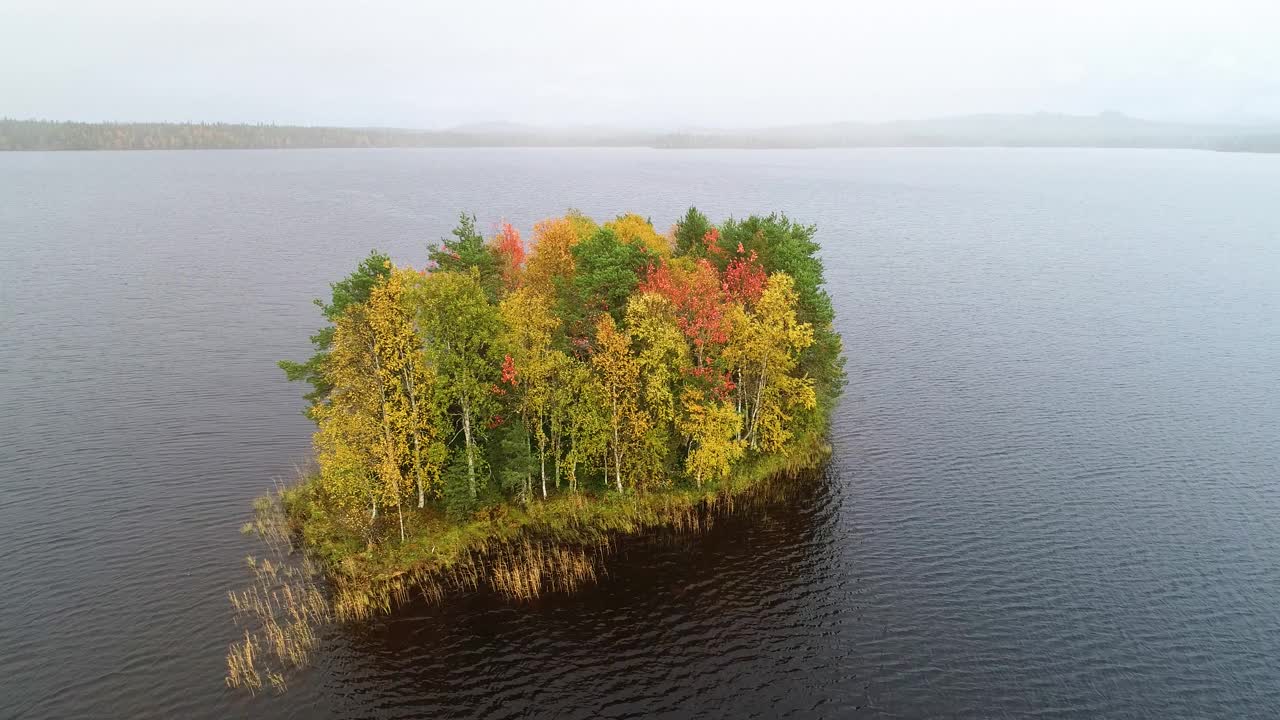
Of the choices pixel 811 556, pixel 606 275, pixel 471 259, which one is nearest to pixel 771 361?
pixel 606 275

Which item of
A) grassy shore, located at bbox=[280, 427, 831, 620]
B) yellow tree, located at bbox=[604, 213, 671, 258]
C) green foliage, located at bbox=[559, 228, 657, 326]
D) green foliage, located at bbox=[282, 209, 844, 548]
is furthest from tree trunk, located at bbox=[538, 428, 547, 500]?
yellow tree, located at bbox=[604, 213, 671, 258]

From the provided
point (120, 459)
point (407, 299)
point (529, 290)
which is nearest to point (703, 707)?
point (407, 299)

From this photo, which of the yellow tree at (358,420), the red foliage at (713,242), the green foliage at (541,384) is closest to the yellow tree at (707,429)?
the green foliage at (541,384)

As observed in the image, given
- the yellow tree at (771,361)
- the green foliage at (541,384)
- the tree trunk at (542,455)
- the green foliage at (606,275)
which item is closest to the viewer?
the green foliage at (541,384)

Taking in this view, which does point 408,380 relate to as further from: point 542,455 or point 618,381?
point 618,381

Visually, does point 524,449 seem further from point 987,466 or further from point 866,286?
point 866,286

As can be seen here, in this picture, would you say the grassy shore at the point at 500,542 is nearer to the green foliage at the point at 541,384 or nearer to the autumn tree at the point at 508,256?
the green foliage at the point at 541,384

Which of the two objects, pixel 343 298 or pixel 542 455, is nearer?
pixel 343 298
